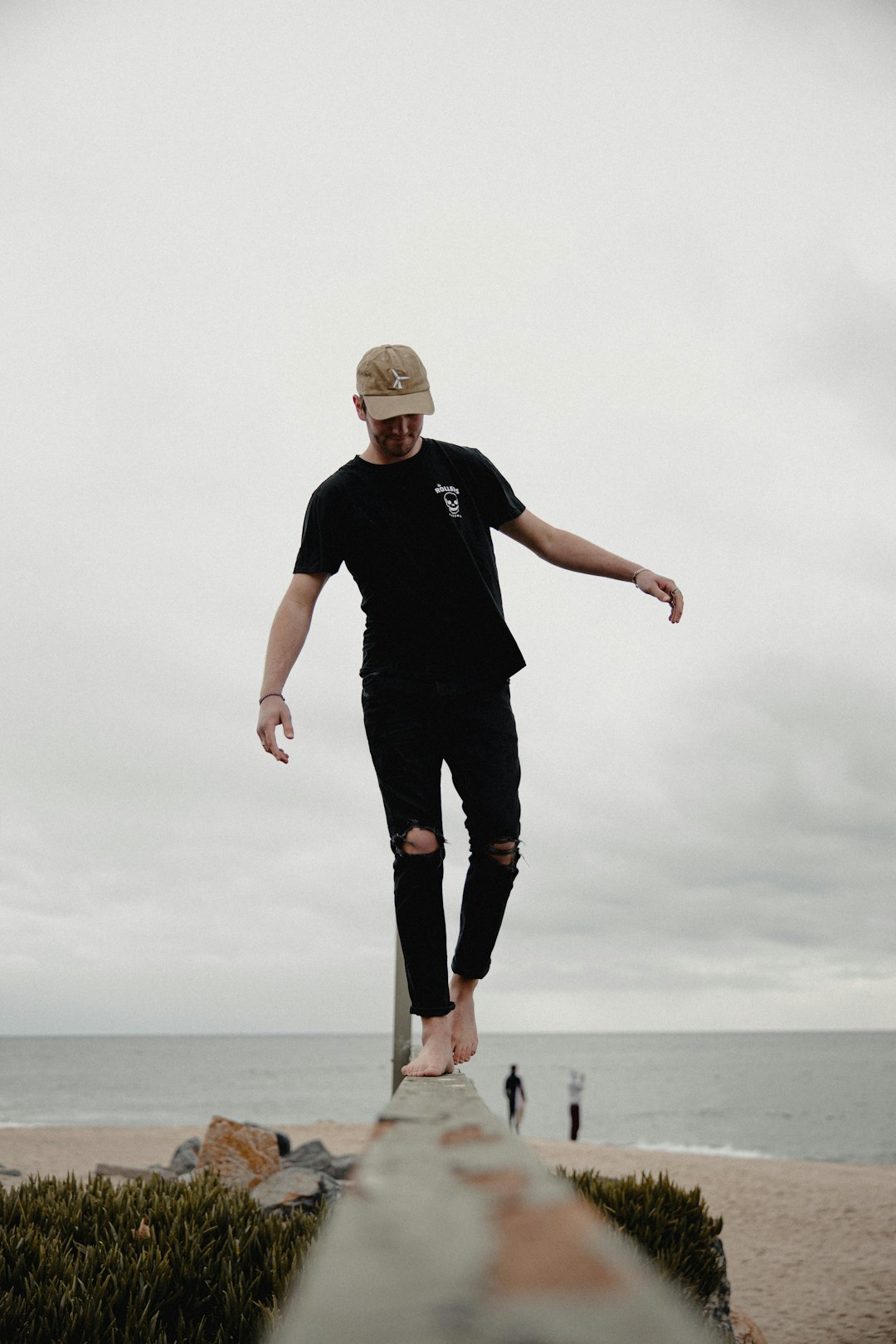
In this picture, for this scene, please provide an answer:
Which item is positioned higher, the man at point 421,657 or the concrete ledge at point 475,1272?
the man at point 421,657

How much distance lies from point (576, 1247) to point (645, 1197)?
6.57m

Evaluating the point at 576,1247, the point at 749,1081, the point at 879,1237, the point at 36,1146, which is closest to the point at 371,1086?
the point at 749,1081

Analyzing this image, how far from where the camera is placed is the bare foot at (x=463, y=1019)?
3518mm

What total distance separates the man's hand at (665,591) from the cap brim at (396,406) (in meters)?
1.03

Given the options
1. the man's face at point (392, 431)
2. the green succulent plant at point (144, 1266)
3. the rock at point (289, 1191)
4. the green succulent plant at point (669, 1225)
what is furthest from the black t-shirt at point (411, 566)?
the rock at point (289, 1191)

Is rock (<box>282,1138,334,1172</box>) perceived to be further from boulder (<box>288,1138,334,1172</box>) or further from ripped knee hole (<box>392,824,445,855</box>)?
ripped knee hole (<box>392,824,445,855</box>)

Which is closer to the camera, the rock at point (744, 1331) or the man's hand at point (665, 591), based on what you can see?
the man's hand at point (665, 591)

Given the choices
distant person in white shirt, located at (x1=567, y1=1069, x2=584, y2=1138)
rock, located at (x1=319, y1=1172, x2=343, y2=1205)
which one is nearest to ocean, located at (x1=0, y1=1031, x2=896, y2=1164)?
distant person in white shirt, located at (x1=567, y1=1069, x2=584, y2=1138)

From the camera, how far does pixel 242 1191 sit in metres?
5.70

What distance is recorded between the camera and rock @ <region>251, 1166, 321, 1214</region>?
24.6ft

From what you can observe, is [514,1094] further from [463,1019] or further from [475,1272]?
[475,1272]

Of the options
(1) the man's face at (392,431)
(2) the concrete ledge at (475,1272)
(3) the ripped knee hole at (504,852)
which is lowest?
(2) the concrete ledge at (475,1272)

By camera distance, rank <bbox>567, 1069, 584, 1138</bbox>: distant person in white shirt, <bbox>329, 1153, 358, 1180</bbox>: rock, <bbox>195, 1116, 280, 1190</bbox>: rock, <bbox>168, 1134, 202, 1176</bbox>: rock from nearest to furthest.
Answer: <bbox>195, 1116, 280, 1190</bbox>: rock < <bbox>329, 1153, 358, 1180</bbox>: rock < <bbox>168, 1134, 202, 1176</bbox>: rock < <bbox>567, 1069, 584, 1138</bbox>: distant person in white shirt

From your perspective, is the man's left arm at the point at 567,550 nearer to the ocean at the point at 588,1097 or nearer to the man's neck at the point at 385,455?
the man's neck at the point at 385,455
